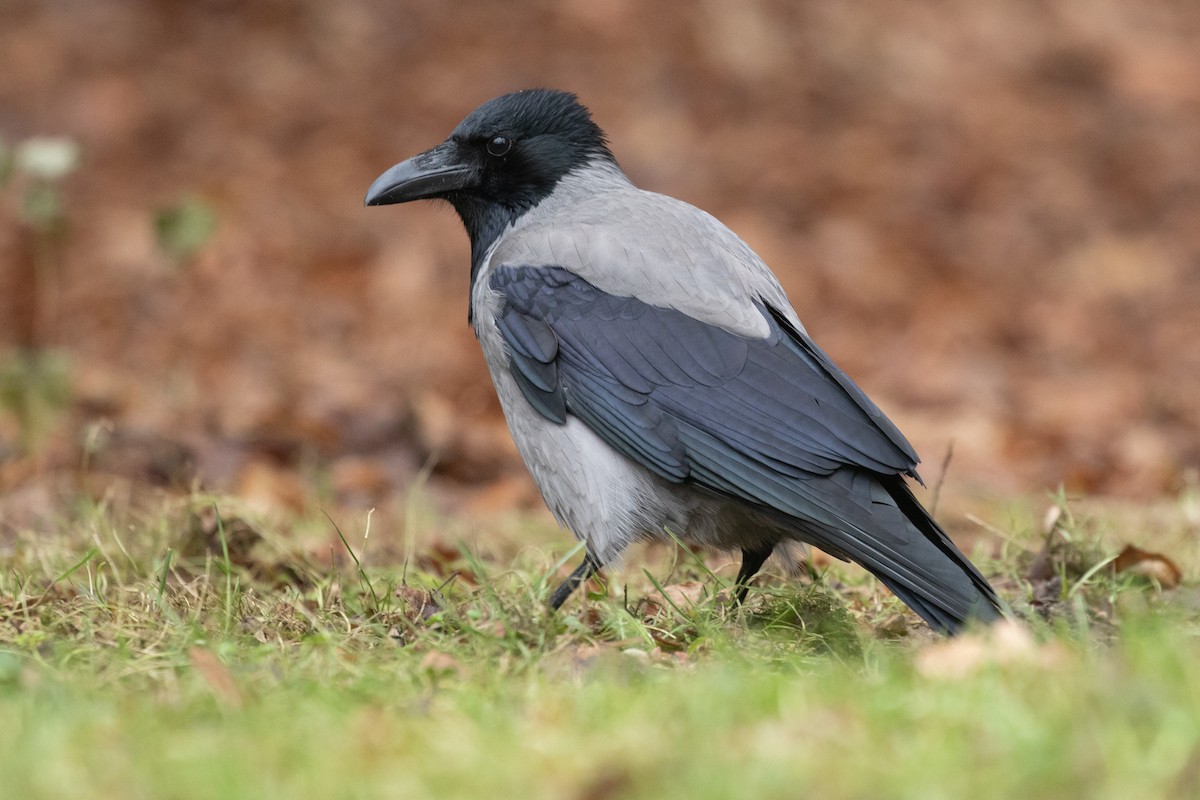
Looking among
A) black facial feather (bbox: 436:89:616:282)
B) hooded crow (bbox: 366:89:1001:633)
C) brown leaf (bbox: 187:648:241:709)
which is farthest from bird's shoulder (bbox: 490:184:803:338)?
brown leaf (bbox: 187:648:241:709)

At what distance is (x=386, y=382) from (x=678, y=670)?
18.3 ft

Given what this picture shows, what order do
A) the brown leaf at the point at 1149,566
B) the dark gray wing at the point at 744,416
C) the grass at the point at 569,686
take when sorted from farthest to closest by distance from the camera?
the brown leaf at the point at 1149,566, the dark gray wing at the point at 744,416, the grass at the point at 569,686

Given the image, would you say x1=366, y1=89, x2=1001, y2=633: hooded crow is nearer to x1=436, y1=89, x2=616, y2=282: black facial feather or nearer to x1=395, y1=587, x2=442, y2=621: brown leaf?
x1=436, y1=89, x2=616, y2=282: black facial feather

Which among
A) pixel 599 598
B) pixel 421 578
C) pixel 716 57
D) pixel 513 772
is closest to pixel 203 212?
pixel 421 578

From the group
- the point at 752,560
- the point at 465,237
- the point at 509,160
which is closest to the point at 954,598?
the point at 752,560

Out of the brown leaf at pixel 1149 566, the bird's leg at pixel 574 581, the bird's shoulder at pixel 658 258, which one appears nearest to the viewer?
the bird's leg at pixel 574 581

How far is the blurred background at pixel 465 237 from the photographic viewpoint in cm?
719

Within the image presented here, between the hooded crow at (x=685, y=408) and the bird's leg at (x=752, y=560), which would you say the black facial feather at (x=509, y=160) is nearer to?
the hooded crow at (x=685, y=408)

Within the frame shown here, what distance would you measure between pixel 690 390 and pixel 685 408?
2.4 inches

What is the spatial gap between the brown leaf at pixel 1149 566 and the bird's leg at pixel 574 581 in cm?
157

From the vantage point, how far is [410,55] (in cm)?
1258

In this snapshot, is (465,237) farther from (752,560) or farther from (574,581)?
(574,581)

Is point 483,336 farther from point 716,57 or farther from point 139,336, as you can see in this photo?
point 716,57

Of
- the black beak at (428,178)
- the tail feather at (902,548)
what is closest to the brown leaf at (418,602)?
the tail feather at (902,548)
